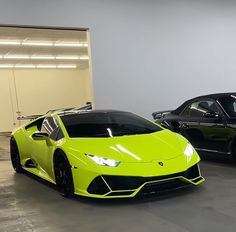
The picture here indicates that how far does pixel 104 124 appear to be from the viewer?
16.1 ft

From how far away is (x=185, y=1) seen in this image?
371 inches

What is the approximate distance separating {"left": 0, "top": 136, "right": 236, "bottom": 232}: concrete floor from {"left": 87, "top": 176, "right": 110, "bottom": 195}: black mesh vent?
0.18 m

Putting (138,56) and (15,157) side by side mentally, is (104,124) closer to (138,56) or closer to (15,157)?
(15,157)

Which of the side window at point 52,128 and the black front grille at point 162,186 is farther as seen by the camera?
the side window at point 52,128

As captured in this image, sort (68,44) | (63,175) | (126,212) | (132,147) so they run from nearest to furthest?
(126,212) → (132,147) → (63,175) → (68,44)

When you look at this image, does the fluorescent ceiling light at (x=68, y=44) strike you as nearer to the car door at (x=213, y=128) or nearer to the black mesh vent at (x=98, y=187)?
the car door at (x=213, y=128)

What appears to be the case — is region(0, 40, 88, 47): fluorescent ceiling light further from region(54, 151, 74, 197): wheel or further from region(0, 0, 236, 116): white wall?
region(54, 151, 74, 197): wheel

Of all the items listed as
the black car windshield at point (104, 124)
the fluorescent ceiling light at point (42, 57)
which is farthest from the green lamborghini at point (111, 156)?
the fluorescent ceiling light at point (42, 57)

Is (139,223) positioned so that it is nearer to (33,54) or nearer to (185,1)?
(185,1)

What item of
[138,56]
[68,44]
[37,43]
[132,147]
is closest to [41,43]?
[37,43]

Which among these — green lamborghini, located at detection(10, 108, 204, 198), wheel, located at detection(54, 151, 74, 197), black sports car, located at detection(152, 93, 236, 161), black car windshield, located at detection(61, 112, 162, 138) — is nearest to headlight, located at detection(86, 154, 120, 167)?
green lamborghini, located at detection(10, 108, 204, 198)

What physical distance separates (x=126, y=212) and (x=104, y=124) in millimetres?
1503

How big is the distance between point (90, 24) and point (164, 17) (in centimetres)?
207

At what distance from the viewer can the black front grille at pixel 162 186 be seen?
3896 mm
